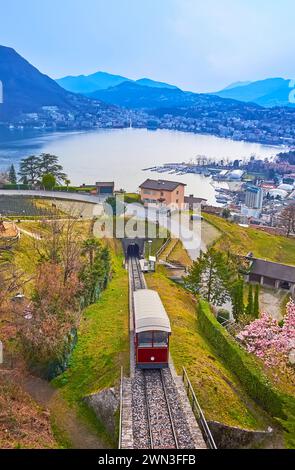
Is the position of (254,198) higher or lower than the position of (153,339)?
lower

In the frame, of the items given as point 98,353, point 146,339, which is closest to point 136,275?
point 98,353

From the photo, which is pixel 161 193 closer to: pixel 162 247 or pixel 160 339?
pixel 162 247

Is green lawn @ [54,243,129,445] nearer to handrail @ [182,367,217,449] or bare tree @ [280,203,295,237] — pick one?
handrail @ [182,367,217,449]

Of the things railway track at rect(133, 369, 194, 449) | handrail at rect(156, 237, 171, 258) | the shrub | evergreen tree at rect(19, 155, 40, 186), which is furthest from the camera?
evergreen tree at rect(19, 155, 40, 186)

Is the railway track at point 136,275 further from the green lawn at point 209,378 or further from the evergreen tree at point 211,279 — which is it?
the green lawn at point 209,378

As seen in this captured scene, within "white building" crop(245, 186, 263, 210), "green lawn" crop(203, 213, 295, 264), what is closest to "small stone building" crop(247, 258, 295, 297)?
"green lawn" crop(203, 213, 295, 264)

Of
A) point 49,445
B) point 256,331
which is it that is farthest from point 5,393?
point 256,331
